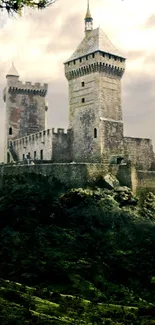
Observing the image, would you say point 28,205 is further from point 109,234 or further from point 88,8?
point 88,8

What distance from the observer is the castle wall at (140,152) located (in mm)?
43312

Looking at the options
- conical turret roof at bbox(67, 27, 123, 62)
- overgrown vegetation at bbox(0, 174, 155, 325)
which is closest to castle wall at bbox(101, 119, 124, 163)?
overgrown vegetation at bbox(0, 174, 155, 325)

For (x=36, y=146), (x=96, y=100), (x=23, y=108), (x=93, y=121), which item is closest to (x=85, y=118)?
(x=93, y=121)

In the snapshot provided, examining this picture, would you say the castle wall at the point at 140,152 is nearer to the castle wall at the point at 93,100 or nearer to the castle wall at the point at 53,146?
the castle wall at the point at 93,100

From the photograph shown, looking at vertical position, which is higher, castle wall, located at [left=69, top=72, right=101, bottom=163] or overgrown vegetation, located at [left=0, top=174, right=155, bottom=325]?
castle wall, located at [left=69, top=72, right=101, bottom=163]

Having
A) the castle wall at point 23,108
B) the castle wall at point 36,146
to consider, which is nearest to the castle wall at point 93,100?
the castle wall at point 36,146

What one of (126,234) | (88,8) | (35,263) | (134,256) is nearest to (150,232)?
(126,234)

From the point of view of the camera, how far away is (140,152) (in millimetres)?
44344

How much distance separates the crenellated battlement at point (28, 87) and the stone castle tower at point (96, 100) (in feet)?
25.9

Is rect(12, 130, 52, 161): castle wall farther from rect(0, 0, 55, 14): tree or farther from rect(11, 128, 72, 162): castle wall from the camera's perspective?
rect(0, 0, 55, 14): tree

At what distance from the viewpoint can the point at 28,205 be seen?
33.4 metres

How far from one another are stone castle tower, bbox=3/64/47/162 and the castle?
507 centimetres

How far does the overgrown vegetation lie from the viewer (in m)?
21.6

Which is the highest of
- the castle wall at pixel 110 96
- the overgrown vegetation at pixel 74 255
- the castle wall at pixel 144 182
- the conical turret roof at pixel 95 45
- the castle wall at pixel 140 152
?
the conical turret roof at pixel 95 45
